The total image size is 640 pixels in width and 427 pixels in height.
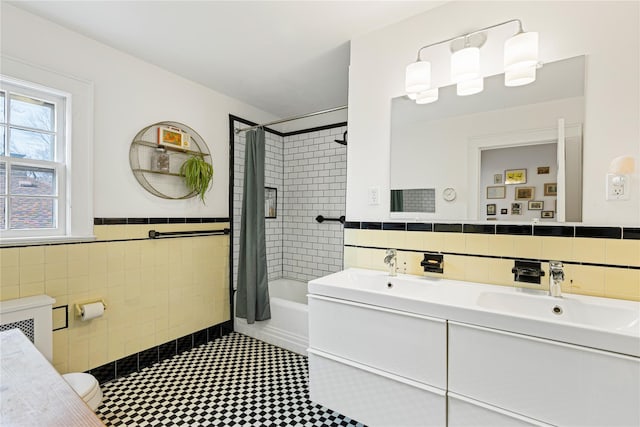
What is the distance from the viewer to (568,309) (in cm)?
139

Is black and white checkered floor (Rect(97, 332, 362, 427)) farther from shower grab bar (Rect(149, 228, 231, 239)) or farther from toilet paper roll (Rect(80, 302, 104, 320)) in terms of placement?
shower grab bar (Rect(149, 228, 231, 239))

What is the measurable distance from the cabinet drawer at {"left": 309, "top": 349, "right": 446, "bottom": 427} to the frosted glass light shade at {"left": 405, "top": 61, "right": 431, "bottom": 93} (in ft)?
5.17

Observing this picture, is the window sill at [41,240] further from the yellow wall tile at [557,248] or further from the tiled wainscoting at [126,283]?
the yellow wall tile at [557,248]

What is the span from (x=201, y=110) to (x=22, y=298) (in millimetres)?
1926

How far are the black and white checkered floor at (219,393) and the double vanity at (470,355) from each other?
35 cm

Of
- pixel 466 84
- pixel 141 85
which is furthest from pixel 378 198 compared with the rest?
pixel 141 85

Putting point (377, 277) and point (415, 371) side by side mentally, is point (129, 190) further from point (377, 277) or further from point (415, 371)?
point (415, 371)

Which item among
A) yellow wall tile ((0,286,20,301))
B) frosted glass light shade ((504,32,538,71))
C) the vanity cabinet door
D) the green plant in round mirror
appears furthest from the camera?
the green plant in round mirror

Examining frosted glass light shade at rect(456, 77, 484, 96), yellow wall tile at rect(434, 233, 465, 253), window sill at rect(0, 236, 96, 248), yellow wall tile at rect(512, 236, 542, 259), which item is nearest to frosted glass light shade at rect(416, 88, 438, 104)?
frosted glass light shade at rect(456, 77, 484, 96)

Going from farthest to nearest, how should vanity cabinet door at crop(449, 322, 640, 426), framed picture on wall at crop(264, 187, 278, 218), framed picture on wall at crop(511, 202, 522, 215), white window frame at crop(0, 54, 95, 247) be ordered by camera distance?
framed picture on wall at crop(264, 187, 278, 218) < white window frame at crop(0, 54, 95, 247) < framed picture on wall at crop(511, 202, 522, 215) < vanity cabinet door at crop(449, 322, 640, 426)

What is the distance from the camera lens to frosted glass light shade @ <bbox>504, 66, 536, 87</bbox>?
154 centimetres

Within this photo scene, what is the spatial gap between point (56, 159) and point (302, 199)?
91.1 inches

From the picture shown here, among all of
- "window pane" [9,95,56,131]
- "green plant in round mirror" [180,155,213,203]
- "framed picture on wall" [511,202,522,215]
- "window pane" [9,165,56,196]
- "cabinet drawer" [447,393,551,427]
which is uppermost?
"window pane" [9,95,56,131]

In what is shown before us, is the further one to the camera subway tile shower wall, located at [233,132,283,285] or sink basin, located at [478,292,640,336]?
subway tile shower wall, located at [233,132,283,285]
